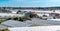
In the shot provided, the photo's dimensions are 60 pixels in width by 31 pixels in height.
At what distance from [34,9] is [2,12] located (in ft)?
1.96

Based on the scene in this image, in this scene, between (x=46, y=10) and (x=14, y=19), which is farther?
(x=46, y=10)

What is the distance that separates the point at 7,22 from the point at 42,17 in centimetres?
64

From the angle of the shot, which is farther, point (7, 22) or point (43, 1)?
point (43, 1)

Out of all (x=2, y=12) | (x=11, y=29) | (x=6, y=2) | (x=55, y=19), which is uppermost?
(x=6, y=2)

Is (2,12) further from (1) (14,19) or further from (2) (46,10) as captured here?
(2) (46,10)

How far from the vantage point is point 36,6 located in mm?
2176

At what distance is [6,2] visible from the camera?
217cm

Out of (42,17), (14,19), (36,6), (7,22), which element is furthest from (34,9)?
(7,22)

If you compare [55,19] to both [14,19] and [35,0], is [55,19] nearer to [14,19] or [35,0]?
[35,0]

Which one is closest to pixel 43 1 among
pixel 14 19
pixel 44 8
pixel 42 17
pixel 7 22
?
pixel 44 8

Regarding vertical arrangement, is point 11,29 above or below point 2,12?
below

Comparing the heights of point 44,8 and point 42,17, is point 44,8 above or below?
above

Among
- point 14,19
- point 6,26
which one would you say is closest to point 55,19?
point 14,19

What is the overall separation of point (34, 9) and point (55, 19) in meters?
0.43
